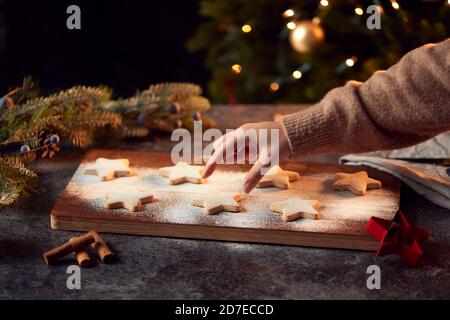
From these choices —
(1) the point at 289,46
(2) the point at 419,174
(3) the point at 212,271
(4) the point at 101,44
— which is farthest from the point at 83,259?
(4) the point at 101,44

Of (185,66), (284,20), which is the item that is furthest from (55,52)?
(284,20)

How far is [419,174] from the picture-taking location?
1666 millimetres

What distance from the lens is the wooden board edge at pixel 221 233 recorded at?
4.59 ft

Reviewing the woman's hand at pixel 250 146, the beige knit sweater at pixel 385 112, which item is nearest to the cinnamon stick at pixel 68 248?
the woman's hand at pixel 250 146

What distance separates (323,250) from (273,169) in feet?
0.94

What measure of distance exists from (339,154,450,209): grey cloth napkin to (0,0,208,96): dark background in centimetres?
184

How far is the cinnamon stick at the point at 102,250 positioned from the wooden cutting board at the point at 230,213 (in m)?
0.07

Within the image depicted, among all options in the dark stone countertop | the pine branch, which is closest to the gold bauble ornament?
the dark stone countertop

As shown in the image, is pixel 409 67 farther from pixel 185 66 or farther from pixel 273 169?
pixel 185 66

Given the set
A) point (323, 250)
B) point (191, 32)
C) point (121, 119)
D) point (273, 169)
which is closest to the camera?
point (323, 250)

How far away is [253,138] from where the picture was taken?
5.22 ft

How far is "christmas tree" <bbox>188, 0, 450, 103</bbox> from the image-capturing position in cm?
263

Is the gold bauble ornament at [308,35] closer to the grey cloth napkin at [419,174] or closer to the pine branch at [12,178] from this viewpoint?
the grey cloth napkin at [419,174]

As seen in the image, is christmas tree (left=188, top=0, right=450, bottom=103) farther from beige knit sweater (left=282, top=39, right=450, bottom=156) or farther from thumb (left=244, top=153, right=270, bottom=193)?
thumb (left=244, top=153, right=270, bottom=193)
